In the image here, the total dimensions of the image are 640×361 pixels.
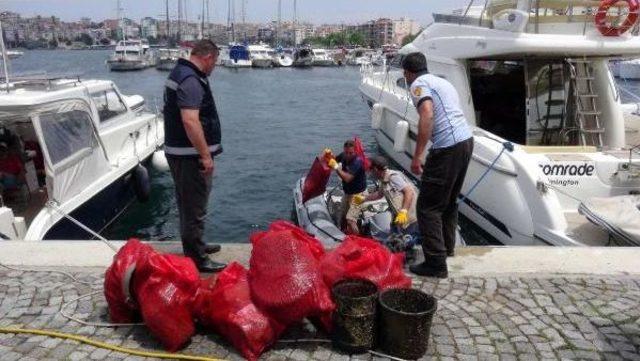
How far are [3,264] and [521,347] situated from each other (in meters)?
4.31

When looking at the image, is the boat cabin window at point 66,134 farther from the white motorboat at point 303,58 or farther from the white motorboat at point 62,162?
the white motorboat at point 303,58

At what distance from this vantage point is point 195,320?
12.8ft

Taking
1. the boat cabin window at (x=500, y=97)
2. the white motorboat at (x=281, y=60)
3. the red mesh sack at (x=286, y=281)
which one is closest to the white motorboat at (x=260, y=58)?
the white motorboat at (x=281, y=60)

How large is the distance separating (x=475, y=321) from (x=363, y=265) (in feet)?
2.90

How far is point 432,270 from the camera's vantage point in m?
4.76

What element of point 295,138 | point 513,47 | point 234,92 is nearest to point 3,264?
point 513,47

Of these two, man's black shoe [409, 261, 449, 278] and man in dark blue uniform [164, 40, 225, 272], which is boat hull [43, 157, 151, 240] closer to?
man in dark blue uniform [164, 40, 225, 272]

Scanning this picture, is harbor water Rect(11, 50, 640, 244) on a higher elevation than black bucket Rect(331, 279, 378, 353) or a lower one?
lower

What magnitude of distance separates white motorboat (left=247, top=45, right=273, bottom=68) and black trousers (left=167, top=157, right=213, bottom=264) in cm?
6494

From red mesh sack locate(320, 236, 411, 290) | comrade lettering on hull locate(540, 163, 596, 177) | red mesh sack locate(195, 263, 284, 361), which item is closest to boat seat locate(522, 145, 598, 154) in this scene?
comrade lettering on hull locate(540, 163, 596, 177)

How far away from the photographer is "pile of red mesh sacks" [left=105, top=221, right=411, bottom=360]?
3646 millimetres

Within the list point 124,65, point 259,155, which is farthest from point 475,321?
point 124,65

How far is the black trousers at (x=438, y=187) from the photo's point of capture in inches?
181

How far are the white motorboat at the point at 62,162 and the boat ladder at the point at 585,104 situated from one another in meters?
7.38
